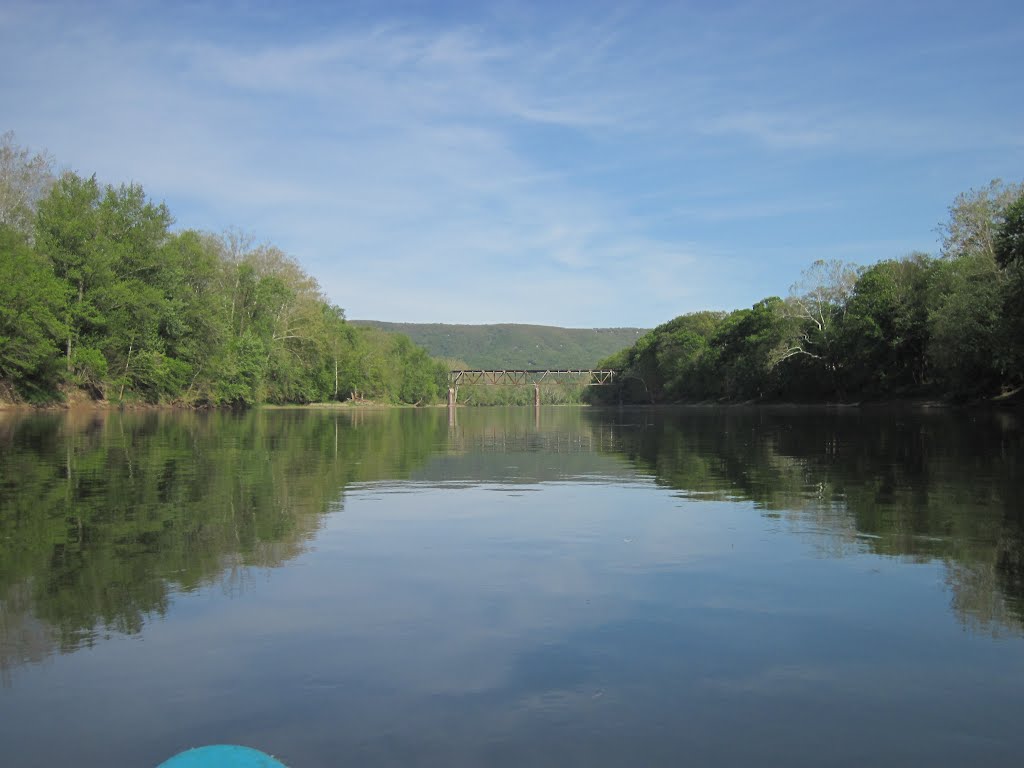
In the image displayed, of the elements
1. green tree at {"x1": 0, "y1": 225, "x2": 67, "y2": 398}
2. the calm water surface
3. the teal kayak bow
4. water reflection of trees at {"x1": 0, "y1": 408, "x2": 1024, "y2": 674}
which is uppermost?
green tree at {"x1": 0, "y1": 225, "x2": 67, "y2": 398}

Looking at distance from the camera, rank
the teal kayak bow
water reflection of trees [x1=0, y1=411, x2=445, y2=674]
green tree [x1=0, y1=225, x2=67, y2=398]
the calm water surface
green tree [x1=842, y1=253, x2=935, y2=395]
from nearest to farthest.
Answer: the teal kayak bow → the calm water surface → water reflection of trees [x1=0, y1=411, x2=445, y2=674] → green tree [x1=0, y1=225, x2=67, y2=398] → green tree [x1=842, y1=253, x2=935, y2=395]

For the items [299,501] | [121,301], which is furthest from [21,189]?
[299,501]

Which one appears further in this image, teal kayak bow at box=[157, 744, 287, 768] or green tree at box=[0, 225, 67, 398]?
green tree at box=[0, 225, 67, 398]

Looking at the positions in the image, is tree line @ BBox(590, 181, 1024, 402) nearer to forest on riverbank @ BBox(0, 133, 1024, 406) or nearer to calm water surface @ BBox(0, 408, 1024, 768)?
forest on riverbank @ BBox(0, 133, 1024, 406)

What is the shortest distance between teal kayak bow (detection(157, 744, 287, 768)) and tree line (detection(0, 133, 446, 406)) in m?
54.7

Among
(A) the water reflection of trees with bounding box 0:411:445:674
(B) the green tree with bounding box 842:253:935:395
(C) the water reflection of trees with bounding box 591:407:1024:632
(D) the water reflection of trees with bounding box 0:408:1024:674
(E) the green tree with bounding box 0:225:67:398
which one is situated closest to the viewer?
(A) the water reflection of trees with bounding box 0:411:445:674

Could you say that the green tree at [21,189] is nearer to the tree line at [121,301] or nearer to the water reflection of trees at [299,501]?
the tree line at [121,301]

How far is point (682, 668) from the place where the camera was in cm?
526

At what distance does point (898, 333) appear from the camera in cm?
7681

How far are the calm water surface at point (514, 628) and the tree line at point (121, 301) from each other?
45.2 m

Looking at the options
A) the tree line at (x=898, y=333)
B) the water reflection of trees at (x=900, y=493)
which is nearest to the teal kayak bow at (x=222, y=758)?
the water reflection of trees at (x=900, y=493)

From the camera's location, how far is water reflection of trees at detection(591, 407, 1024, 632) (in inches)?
312

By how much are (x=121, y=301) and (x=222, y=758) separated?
64.0 m

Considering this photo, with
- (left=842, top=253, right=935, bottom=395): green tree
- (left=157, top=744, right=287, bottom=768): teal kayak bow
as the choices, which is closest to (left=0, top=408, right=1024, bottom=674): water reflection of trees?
(left=157, top=744, right=287, bottom=768): teal kayak bow
